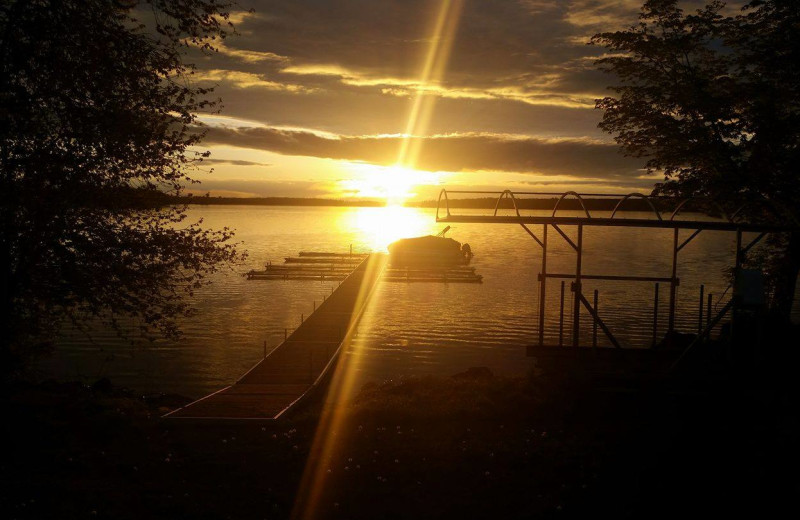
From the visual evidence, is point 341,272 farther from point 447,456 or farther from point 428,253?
point 447,456

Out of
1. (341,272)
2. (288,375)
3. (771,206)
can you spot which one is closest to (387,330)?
(288,375)

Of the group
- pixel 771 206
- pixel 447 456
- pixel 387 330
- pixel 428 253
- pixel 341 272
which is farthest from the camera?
pixel 428 253

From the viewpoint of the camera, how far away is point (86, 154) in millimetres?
12758

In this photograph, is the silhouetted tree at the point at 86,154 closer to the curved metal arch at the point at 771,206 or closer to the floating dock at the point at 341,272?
the curved metal arch at the point at 771,206

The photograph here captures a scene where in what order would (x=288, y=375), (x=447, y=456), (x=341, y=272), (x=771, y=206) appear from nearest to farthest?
(x=447, y=456), (x=288, y=375), (x=771, y=206), (x=341, y=272)

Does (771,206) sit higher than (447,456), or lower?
higher

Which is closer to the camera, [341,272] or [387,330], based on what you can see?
[387,330]

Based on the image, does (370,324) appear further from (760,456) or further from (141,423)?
(760,456)

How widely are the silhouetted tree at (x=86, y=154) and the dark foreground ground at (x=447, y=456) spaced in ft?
8.99

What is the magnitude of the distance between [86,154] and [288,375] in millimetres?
10228

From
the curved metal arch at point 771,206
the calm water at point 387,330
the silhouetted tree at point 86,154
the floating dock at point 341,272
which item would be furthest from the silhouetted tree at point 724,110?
the floating dock at point 341,272

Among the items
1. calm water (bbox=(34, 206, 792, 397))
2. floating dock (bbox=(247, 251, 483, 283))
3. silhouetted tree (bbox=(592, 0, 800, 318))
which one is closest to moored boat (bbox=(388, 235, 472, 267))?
floating dock (bbox=(247, 251, 483, 283))

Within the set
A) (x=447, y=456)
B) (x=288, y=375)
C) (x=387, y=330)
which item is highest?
(x=447, y=456)

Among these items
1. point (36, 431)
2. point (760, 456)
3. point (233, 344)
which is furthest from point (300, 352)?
point (760, 456)
